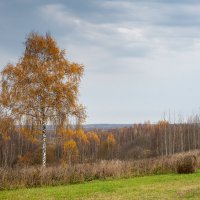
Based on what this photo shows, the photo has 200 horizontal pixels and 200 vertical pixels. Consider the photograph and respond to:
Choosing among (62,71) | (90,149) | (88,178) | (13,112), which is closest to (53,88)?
(62,71)

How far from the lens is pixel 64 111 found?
83.1 ft

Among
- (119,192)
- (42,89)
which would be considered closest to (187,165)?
(119,192)

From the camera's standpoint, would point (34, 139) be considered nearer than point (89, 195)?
No

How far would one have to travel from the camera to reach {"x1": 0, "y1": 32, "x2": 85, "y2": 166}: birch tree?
81.9ft

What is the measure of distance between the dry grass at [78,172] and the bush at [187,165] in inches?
23.8

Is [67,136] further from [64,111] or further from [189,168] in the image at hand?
[189,168]

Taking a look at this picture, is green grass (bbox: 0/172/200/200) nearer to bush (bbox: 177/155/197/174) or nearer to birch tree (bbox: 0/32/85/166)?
bush (bbox: 177/155/197/174)

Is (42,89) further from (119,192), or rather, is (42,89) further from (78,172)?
(119,192)

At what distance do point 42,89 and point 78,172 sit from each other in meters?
8.23

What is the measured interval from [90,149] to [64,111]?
64.3 metres

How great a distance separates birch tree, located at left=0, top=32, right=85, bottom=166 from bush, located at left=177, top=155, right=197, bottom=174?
23.9ft

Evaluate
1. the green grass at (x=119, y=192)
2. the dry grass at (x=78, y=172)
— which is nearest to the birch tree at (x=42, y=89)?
the dry grass at (x=78, y=172)

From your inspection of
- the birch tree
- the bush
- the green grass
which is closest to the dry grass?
the bush

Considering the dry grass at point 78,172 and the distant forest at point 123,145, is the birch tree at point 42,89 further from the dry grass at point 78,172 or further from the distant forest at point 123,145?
the distant forest at point 123,145
